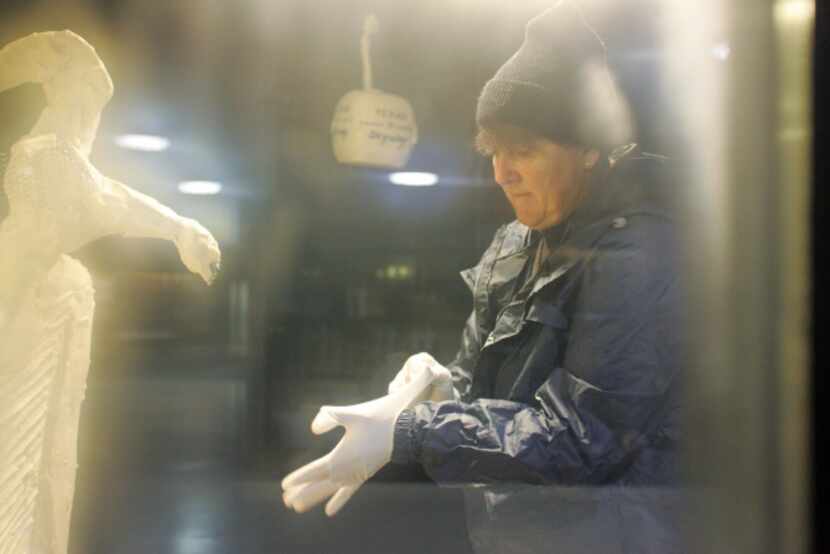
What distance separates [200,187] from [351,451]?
0.66 m

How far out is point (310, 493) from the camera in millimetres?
1277

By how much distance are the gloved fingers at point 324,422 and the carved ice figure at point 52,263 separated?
0.40 meters

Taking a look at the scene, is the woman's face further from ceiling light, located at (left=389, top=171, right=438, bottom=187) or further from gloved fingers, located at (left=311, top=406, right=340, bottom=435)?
gloved fingers, located at (left=311, top=406, right=340, bottom=435)

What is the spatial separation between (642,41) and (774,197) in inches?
17.2

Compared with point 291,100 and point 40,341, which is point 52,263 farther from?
point 291,100

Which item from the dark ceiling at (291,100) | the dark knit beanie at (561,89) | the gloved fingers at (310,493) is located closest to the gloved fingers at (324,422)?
the gloved fingers at (310,493)

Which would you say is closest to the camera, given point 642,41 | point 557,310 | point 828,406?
point 828,406

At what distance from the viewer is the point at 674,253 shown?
1.26 m

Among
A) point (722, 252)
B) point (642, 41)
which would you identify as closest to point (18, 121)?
point (642, 41)

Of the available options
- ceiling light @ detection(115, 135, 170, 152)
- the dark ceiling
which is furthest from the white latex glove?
ceiling light @ detection(115, 135, 170, 152)

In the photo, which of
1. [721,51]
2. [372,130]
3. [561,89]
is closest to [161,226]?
[372,130]

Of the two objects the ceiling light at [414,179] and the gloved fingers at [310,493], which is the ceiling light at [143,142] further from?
the gloved fingers at [310,493]

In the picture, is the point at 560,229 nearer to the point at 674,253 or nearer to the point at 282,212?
→ the point at 674,253

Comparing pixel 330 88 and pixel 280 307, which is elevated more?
pixel 330 88
